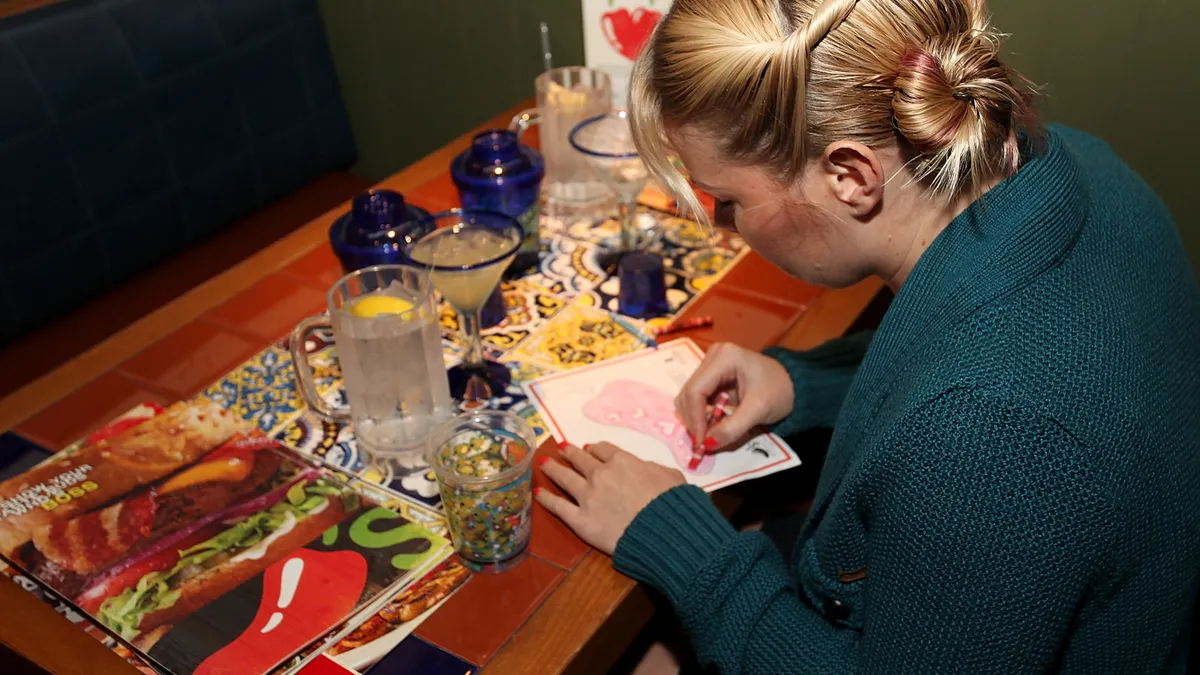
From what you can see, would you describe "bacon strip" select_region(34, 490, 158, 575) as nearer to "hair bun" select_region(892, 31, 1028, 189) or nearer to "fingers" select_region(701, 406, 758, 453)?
"fingers" select_region(701, 406, 758, 453)

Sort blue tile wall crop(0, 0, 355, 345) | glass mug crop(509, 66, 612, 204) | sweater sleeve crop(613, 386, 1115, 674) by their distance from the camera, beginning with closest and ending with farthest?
sweater sleeve crop(613, 386, 1115, 674)
glass mug crop(509, 66, 612, 204)
blue tile wall crop(0, 0, 355, 345)

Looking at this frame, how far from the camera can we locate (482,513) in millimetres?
947

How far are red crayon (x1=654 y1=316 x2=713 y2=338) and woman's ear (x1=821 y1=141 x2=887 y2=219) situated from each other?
422 mm

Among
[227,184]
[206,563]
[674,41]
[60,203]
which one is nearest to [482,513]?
[206,563]

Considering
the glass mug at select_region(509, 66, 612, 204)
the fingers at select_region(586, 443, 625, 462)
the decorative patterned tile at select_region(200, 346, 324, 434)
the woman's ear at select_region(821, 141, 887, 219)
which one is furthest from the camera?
the glass mug at select_region(509, 66, 612, 204)

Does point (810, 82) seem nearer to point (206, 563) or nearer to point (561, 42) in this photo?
point (206, 563)

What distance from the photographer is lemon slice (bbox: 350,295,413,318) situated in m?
1.09

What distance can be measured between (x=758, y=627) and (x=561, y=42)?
1549mm

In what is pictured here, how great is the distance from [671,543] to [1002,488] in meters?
0.33

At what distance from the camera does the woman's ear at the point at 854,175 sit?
85cm

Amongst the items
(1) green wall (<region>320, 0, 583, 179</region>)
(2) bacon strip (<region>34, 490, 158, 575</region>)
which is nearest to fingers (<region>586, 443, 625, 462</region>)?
(2) bacon strip (<region>34, 490, 158, 575</region>)

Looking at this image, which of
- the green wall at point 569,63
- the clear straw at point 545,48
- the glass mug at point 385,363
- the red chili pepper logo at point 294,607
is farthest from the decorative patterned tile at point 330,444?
the clear straw at point 545,48

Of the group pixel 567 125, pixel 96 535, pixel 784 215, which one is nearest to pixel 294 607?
pixel 96 535

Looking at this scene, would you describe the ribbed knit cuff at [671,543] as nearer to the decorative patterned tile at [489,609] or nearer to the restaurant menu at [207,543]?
the decorative patterned tile at [489,609]
